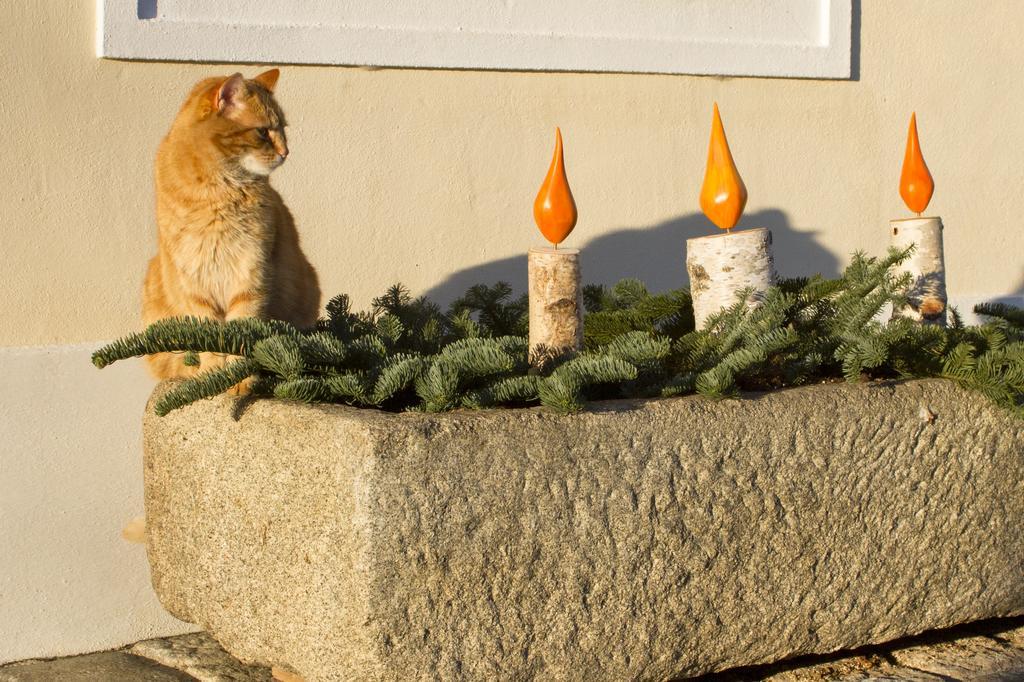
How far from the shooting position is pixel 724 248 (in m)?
2.76

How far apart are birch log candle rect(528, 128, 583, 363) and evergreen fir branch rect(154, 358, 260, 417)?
25.4 inches

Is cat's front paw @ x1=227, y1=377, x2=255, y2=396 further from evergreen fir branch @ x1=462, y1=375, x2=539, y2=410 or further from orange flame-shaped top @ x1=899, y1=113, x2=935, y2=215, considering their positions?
orange flame-shaped top @ x1=899, y1=113, x2=935, y2=215

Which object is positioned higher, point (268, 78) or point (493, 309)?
point (268, 78)

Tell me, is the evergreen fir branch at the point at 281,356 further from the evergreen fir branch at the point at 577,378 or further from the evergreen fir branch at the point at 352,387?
the evergreen fir branch at the point at 577,378

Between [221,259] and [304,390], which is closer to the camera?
[304,390]

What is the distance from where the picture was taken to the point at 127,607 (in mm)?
3172

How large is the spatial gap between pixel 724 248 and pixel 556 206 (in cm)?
49

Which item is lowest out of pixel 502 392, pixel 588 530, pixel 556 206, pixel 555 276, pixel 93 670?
pixel 93 670

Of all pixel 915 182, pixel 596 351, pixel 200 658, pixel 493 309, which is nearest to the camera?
pixel 596 351

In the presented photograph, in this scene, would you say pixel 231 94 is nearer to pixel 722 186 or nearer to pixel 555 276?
pixel 555 276

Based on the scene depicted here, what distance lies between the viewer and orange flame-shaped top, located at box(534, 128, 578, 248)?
2504 mm

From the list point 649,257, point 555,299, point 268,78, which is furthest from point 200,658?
point 649,257

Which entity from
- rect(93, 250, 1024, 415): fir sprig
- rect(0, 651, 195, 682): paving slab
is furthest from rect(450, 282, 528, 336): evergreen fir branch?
rect(0, 651, 195, 682): paving slab

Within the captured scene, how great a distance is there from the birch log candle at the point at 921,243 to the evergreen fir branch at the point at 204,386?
1748mm
